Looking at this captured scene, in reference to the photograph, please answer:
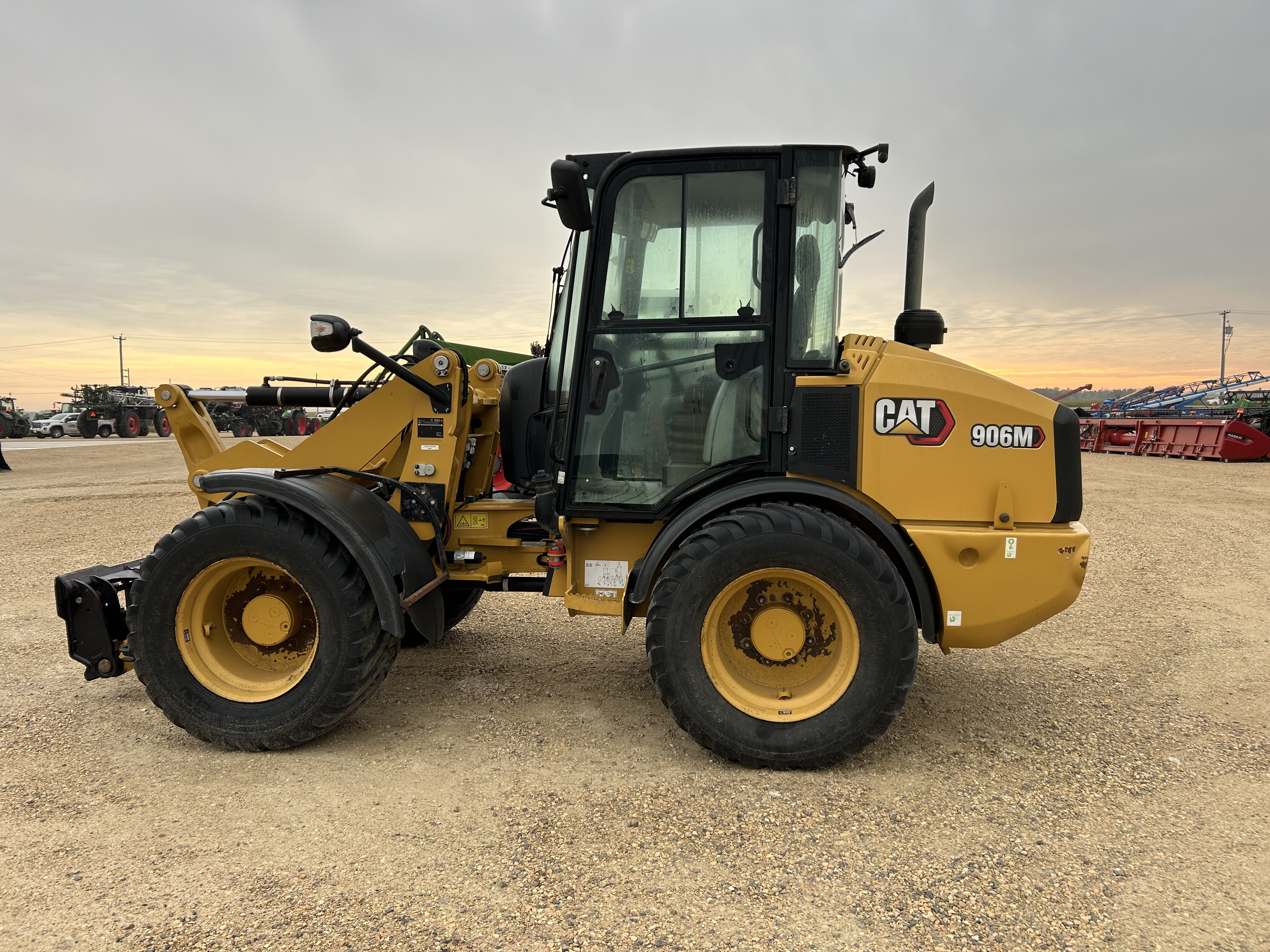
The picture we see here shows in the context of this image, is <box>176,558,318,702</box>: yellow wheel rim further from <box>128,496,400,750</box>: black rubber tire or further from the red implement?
the red implement

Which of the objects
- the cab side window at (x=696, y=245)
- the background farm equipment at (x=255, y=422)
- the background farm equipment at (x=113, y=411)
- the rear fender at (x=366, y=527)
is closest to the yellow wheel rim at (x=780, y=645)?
the cab side window at (x=696, y=245)

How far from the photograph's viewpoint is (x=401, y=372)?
4012 mm

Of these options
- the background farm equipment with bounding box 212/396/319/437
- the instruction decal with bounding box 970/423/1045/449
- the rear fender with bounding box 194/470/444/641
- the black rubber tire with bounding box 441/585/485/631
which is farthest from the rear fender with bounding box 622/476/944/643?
the background farm equipment with bounding box 212/396/319/437

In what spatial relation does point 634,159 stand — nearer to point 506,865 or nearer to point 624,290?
point 624,290

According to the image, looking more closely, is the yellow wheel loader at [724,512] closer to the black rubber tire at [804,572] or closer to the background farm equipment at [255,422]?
the black rubber tire at [804,572]

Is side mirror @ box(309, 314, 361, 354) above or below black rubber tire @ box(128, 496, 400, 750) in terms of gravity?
above

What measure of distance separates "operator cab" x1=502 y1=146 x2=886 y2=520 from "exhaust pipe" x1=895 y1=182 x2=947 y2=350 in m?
0.37

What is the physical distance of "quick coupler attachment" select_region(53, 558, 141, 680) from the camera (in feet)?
12.9

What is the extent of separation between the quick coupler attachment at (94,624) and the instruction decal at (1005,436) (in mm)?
4098

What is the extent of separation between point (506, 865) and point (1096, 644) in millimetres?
4663

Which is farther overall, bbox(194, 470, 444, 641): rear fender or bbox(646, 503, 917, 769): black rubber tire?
bbox(194, 470, 444, 641): rear fender

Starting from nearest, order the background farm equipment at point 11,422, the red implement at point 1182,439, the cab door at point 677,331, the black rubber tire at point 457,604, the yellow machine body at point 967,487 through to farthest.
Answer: the yellow machine body at point 967,487, the cab door at point 677,331, the black rubber tire at point 457,604, the red implement at point 1182,439, the background farm equipment at point 11,422

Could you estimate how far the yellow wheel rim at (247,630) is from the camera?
3699 mm

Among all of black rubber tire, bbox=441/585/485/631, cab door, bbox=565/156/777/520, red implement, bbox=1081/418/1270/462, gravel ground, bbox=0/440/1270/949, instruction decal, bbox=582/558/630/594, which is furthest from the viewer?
red implement, bbox=1081/418/1270/462
